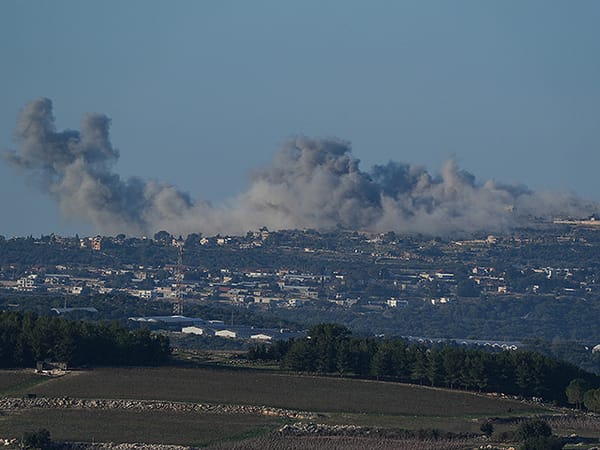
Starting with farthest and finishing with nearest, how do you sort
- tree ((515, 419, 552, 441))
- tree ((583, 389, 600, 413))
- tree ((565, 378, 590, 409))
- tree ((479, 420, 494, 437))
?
tree ((565, 378, 590, 409)), tree ((583, 389, 600, 413)), tree ((479, 420, 494, 437)), tree ((515, 419, 552, 441))

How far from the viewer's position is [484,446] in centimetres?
6112

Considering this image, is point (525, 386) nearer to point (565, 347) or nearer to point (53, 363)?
Result: point (53, 363)

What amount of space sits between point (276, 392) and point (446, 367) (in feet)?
36.7

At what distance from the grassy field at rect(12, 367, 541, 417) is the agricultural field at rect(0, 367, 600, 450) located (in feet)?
0.14

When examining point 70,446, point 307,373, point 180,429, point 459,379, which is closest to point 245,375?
point 307,373

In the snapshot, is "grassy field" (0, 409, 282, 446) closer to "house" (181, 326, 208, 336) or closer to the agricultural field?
the agricultural field

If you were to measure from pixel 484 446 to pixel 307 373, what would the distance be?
22322 mm

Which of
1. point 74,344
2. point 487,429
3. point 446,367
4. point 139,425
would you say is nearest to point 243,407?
point 139,425

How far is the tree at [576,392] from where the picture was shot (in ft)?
262

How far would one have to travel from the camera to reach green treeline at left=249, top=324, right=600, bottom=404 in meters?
81.4

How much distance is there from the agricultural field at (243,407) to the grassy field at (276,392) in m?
0.04

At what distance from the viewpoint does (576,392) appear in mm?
79875

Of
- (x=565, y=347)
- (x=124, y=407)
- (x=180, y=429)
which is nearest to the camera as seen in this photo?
(x=180, y=429)

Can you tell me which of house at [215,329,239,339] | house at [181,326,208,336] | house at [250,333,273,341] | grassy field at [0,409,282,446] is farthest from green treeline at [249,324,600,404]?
house at [181,326,208,336]
